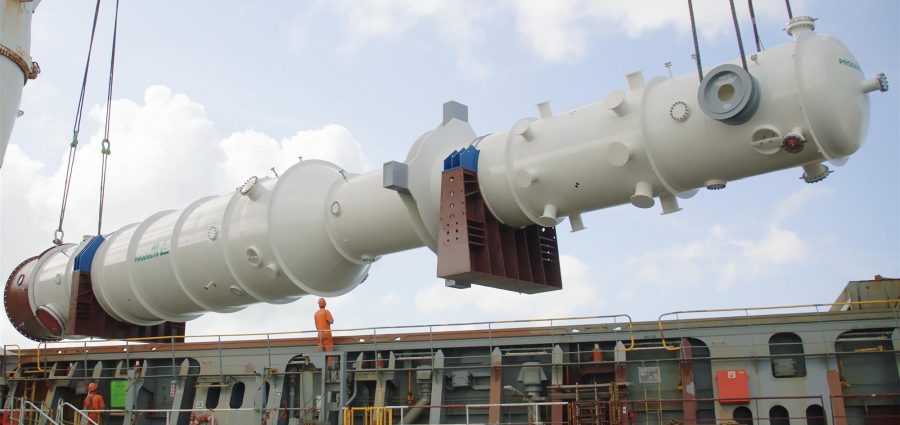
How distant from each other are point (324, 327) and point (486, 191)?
5.36 meters

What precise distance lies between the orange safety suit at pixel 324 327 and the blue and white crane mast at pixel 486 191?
1.16 m

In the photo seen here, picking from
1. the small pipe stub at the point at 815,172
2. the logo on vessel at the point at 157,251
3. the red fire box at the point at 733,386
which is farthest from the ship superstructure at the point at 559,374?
the small pipe stub at the point at 815,172

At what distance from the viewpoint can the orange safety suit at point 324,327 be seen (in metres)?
13.7

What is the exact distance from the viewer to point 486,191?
31.9ft

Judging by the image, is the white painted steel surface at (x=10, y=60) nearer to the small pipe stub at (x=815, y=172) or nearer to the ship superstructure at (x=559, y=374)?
the ship superstructure at (x=559, y=374)

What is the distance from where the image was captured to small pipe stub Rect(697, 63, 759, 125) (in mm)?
7379

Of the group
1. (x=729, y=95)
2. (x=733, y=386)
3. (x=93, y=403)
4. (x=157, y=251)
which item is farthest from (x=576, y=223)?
A: (x=93, y=403)

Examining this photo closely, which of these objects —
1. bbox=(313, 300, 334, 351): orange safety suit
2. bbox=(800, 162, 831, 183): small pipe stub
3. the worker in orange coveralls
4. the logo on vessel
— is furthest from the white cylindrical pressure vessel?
the worker in orange coveralls

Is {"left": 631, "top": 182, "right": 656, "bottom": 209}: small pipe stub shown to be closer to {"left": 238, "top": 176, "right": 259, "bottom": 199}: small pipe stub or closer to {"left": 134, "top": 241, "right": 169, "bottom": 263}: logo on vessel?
{"left": 238, "top": 176, "right": 259, "bottom": 199}: small pipe stub

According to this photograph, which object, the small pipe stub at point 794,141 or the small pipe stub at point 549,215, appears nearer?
the small pipe stub at point 794,141

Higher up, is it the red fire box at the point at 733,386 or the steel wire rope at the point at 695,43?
the steel wire rope at the point at 695,43

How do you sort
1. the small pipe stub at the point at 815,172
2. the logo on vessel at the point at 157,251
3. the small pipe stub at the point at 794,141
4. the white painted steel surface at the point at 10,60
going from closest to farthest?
the small pipe stub at the point at 794,141 < the small pipe stub at the point at 815,172 < the white painted steel surface at the point at 10,60 < the logo on vessel at the point at 157,251

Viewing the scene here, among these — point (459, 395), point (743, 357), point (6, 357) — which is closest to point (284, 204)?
point (459, 395)

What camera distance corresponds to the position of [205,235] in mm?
12852
